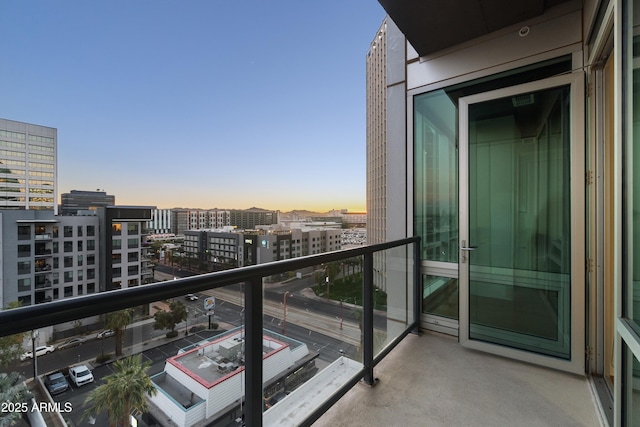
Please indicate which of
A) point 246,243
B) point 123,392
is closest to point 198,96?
point 246,243

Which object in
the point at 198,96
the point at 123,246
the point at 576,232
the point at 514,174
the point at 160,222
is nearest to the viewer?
the point at 576,232

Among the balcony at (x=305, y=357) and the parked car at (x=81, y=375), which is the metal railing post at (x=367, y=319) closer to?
the balcony at (x=305, y=357)

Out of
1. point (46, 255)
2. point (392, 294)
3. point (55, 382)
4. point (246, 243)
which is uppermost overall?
point (55, 382)

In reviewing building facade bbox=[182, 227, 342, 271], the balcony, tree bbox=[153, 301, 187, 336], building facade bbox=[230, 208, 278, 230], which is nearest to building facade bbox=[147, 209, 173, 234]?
building facade bbox=[182, 227, 342, 271]

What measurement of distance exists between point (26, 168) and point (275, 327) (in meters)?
11.7

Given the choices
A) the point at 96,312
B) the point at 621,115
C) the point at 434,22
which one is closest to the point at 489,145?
the point at 434,22

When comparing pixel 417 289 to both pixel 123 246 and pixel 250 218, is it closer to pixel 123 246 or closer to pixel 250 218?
pixel 250 218

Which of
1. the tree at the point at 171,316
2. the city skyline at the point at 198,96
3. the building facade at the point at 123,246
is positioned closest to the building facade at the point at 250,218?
the building facade at the point at 123,246

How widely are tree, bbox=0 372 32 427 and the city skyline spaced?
918 cm

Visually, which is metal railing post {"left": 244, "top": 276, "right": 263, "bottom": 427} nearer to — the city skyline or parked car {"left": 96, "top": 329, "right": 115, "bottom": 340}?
parked car {"left": 96, "top": 329, "right": 115, "bottom": 340}

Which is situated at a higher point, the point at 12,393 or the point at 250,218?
the point at 250,218

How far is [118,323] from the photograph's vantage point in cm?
84

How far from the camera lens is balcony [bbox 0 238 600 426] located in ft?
2.93

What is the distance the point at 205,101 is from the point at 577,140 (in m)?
21.1
